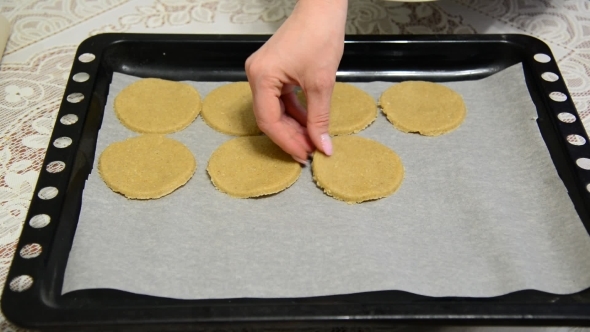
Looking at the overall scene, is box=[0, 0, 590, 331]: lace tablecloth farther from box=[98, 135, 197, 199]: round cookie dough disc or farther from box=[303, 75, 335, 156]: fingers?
box=[303, 75, 335, 156]: fingers

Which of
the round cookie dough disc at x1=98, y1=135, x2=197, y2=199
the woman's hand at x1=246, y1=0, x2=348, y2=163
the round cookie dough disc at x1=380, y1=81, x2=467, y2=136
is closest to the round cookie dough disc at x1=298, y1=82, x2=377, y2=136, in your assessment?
the round cookie dough disc at x1=380, y1=81, x2=467, y2=136

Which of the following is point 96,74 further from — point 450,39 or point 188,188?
point 450,39

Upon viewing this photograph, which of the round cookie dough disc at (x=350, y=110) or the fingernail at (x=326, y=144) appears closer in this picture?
the fingernail at (x=326, y=144)

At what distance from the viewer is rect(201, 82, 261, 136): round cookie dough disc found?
1.04m

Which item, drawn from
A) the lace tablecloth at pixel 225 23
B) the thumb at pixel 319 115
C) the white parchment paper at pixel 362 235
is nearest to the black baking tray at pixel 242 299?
the white parchment paper at pixel 362 235

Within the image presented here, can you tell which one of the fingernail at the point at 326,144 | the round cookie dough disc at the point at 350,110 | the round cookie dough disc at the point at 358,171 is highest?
the fingernail at the point at 326,144

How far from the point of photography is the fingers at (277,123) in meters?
0.86

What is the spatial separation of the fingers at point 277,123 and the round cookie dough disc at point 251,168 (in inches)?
1.5

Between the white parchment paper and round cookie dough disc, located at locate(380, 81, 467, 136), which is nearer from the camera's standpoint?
the white parchment paper

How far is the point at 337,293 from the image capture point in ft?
2.57

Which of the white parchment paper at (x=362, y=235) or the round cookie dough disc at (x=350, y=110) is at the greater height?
the round cookie dough disc at (x=350, y=110)

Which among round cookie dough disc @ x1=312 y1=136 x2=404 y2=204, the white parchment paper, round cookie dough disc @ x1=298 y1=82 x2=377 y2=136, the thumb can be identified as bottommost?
the white parchment paper

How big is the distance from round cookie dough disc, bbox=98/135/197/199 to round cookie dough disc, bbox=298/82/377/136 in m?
0.28

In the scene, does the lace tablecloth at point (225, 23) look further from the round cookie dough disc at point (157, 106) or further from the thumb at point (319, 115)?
the thumb at point (319, 115)
